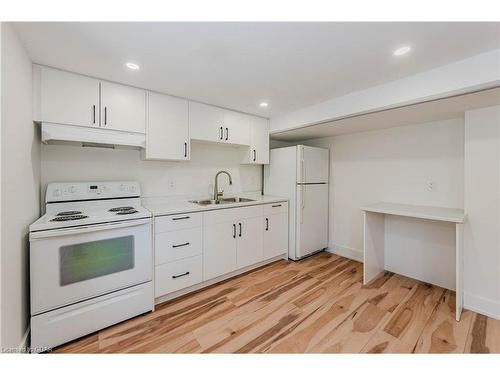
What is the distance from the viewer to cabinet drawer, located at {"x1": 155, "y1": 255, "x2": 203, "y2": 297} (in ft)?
6.63

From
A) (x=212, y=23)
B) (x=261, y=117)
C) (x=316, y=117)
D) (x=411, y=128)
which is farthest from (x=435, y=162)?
(x=212, y=23)

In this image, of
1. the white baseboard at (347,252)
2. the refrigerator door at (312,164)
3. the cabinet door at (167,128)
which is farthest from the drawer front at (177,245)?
the white baseboard at (347,252)

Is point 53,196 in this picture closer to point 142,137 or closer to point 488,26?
point 142,137

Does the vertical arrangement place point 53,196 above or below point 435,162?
below

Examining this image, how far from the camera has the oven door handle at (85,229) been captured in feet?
4.77

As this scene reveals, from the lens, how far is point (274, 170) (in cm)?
335

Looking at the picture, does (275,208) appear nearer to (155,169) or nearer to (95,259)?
(155,169)

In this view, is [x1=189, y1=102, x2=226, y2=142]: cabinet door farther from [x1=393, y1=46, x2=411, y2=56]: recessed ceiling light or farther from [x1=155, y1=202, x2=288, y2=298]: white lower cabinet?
[x1=393, y1=46, x2=411, y2=56]: recessed ceiling light

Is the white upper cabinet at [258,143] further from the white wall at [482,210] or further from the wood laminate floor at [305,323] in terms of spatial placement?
the white wall at [482,210]

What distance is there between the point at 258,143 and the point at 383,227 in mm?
2061

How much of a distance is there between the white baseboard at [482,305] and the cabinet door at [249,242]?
209 cm

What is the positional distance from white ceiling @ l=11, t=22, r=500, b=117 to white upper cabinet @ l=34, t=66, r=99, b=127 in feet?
0.28

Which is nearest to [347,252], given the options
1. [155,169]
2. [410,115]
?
[410,115]
